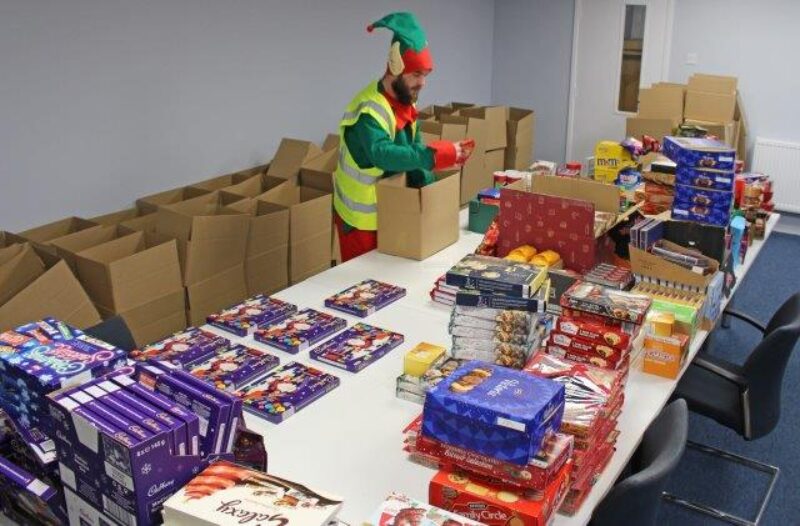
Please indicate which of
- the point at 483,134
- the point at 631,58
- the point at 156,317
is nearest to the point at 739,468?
the point at 156,317

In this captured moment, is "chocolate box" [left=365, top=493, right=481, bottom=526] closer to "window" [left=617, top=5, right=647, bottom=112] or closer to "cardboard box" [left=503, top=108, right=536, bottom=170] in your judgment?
"cardboard box" [left=503, top=108, right=536, bottom=170]

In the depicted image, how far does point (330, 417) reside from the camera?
2152 mm

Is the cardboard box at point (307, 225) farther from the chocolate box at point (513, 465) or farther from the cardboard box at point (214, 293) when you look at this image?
the chocolate box at point (513, 465)

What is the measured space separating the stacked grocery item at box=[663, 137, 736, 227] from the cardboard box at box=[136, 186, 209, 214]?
2.41m

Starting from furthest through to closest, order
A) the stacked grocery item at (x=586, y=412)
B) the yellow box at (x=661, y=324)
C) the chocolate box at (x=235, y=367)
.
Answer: the yellow box at (x=661, y=324) < the chocolate box at (x=235, y=367) < the stacked grocery item at (x=586, y=412)

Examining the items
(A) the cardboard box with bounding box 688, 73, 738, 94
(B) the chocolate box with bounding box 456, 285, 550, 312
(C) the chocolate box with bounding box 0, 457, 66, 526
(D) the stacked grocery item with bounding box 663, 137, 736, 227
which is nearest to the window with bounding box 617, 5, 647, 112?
(A) the cardboard box with bounding box 688, 73, 738, 94

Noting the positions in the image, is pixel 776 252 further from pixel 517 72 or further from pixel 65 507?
pixel 65 507

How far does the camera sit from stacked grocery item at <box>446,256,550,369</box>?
7.45 ft

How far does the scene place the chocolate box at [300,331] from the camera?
2514 mm

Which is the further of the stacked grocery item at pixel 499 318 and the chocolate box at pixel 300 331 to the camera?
the chocolate box at pixel 300 331

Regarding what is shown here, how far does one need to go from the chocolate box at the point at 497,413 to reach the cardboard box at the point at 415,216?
1.43m

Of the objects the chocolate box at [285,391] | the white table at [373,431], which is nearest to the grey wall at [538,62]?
the white table at [373,431]

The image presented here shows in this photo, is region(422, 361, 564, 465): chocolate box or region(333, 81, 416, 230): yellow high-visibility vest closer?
region(422, 361, 564, 465): chocolate box

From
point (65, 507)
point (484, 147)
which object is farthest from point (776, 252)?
point (65, 507)
